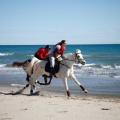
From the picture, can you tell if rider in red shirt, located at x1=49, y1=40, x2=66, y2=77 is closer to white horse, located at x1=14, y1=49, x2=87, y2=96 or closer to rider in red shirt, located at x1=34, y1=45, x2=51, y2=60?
white horse, located at x1=14, y1=49, x2=87, y2=96

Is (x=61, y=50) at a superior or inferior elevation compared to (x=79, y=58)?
superior

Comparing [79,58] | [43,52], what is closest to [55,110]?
[79,58]

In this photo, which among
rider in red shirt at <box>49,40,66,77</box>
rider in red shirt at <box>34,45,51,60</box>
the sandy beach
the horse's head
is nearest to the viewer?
the sandy beach

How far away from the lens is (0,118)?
25.2ft

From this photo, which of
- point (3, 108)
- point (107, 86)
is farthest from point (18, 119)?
point (107, 86)

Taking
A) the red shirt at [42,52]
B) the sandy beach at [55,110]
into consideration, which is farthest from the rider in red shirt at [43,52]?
the sandy beach at [55,110]

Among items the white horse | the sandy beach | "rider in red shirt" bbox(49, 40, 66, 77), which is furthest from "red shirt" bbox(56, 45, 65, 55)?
the sandy beach

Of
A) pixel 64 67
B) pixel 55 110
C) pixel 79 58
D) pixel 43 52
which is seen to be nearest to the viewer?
pixel 55 110

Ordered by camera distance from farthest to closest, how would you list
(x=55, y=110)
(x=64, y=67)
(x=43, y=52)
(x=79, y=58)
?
(x=43, y=52)
(x=64, y=67)
(x=79, y=58)
(x=55, y=110)

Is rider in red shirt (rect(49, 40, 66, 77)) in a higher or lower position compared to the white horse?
higher

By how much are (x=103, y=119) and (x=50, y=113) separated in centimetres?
151

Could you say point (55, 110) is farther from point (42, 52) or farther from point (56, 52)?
point (42, 52)

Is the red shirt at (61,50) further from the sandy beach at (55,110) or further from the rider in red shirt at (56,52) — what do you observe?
the sandy beach at (55,110)

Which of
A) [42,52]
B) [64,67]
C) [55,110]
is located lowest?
[55,110]
